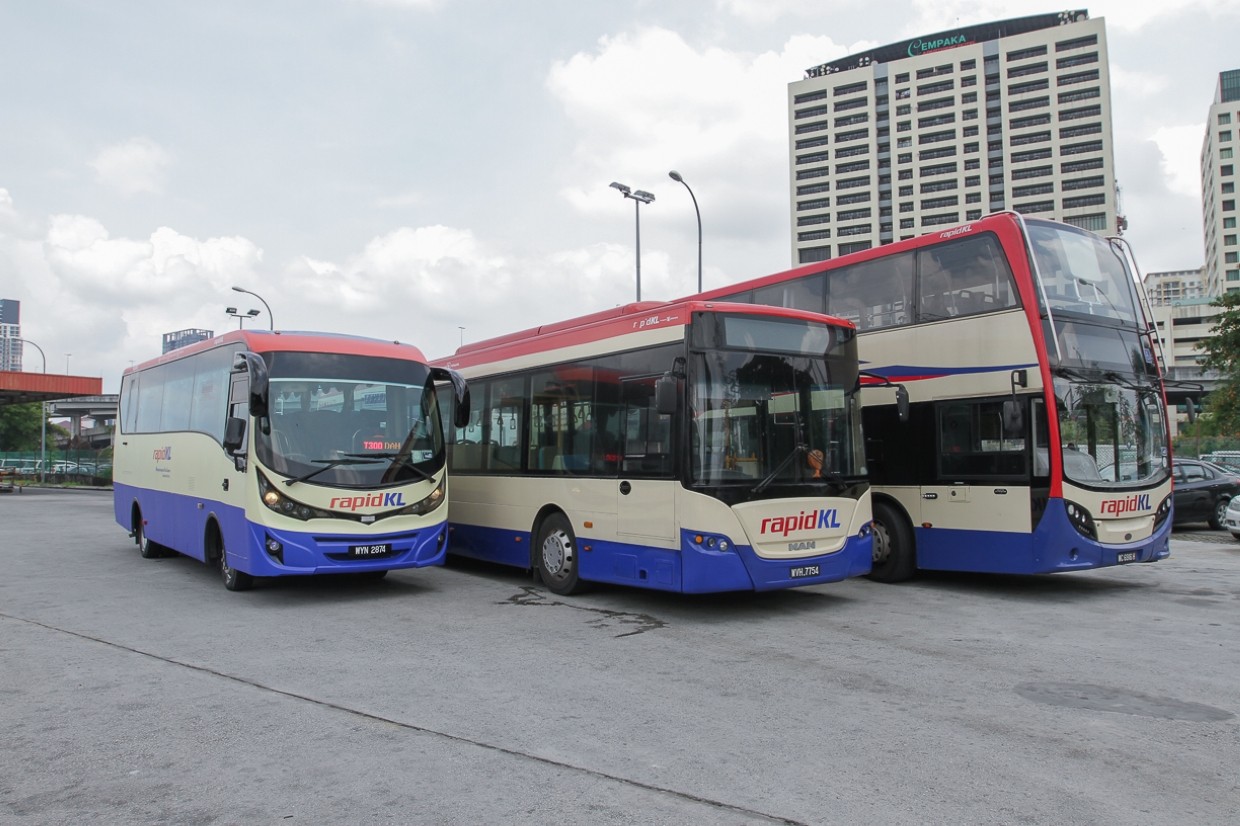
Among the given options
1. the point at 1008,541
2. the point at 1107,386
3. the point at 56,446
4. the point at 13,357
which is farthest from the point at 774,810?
the point at 13,357

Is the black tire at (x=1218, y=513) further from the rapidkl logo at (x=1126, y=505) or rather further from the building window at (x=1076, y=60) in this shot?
the building window at (x=1076, y=60)

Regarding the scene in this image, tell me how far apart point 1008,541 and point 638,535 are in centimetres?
435

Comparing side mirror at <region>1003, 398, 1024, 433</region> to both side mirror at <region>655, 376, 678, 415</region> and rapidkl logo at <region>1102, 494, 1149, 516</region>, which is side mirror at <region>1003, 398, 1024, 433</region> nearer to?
rapidkl logo at <region>1102, 494, 1149, 516</region>

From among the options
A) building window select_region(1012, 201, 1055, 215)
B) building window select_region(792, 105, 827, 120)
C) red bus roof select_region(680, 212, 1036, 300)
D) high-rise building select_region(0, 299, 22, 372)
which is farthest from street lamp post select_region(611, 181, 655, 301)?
building window select_region(792, 105, 827, 120)

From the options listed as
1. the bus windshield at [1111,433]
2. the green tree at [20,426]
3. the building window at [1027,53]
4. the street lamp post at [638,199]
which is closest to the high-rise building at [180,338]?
the green tree at [20,426]

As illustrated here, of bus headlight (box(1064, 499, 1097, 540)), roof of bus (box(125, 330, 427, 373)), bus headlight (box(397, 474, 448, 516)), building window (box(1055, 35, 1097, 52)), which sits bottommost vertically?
bus headlight (box(1064, 499, 1097, 540))

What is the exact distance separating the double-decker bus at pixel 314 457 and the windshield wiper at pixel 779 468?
398 cm

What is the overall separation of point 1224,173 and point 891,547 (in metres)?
146

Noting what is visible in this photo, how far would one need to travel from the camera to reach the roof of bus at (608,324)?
9406 mm

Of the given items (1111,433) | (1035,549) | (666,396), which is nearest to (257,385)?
(666,396)

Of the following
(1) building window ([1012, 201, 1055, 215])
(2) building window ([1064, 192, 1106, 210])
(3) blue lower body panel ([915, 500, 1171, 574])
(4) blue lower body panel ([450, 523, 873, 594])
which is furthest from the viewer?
(1) building window ([1012, 201, 1055, 215])

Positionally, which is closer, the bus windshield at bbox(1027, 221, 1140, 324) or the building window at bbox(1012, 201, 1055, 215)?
the bus windshield at bbox(1027, 221, 1140, 324)

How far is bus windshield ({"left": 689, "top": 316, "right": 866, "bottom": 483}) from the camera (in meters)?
9.06

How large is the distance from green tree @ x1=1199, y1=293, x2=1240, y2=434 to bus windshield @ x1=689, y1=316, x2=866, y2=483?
2656 cm
